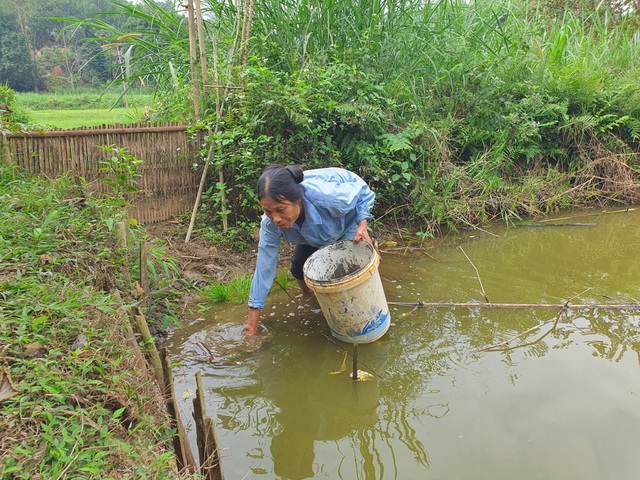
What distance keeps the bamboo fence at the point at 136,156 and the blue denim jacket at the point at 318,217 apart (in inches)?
52.1

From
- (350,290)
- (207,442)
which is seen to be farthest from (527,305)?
(207,442)

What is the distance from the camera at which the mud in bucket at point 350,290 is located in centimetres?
272

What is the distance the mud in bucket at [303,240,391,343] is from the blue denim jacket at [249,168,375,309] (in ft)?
0.50

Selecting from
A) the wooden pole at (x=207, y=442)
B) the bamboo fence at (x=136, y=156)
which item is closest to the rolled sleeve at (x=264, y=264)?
the wooden pole at (x=207, y=442)

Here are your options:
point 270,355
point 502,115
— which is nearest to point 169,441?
point 270,355

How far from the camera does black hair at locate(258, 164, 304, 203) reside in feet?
8.36

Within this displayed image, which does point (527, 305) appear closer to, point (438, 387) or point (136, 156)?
point (438, 387)

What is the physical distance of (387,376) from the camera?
2840 mm

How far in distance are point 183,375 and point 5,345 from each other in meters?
1.15

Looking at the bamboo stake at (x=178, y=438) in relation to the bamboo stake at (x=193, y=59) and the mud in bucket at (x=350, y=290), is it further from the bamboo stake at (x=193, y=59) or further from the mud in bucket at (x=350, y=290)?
the bamboo stake at (x=193, y=59)

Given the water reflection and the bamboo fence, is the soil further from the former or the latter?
the water reflection

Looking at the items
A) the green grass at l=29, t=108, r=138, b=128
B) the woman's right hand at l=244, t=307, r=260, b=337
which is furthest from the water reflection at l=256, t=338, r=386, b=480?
the green grass at l=29, t=108, r=138, b=128

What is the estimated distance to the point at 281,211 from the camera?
8.61ft

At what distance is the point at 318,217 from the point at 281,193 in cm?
39
